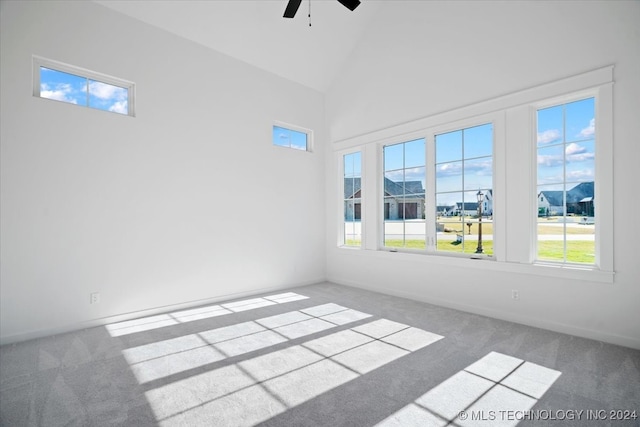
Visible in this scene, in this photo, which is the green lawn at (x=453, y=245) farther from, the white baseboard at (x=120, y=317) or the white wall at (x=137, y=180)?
the white baseboard at (x=120, y=317)

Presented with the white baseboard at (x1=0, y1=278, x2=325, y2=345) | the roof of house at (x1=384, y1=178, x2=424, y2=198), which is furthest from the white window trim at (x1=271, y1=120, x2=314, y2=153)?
the white baseboard at (x1=0, y1=278, x2=325, y2=345)

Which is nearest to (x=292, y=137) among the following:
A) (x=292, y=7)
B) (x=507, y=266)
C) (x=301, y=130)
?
(x=301, y=130)

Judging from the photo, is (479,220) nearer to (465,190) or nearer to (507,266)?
(465,190)

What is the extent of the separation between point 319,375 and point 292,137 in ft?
13.5

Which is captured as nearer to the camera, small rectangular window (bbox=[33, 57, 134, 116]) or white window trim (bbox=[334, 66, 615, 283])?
white window trim (bbox=[334, 66, 615, 283])

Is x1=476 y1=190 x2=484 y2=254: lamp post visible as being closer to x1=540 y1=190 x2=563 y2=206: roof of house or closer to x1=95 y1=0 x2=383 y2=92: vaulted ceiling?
x1=540 y1=190 x2=563 y2=206: roof of house

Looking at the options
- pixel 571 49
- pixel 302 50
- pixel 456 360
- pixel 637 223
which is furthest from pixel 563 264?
pixel 302 50

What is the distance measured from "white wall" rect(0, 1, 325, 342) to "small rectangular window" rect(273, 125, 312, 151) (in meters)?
0.18

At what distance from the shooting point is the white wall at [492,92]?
9.51 ft

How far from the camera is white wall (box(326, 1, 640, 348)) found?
2898mm

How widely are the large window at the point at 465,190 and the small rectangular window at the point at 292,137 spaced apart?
7.84 ft

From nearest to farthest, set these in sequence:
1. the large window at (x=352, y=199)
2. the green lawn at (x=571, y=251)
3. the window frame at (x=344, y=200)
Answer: the green lawn at (x=571, y=251) < the window frame at (x=344, y=200) < the large window at (x=352, y=199)

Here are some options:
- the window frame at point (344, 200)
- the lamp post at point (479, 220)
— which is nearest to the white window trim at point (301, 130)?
the window frame at point (344, 200)

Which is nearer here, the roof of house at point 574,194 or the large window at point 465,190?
the roof of house at point 574,194
